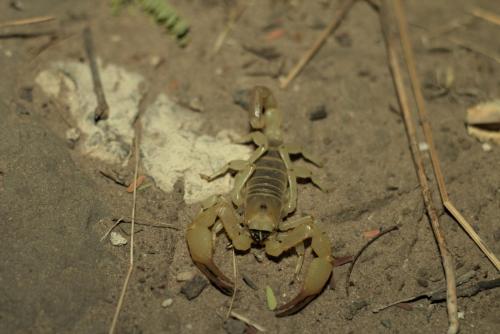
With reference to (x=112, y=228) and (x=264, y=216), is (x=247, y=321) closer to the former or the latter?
(x=264, y=216)

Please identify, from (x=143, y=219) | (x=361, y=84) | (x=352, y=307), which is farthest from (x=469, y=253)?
(x=143, y=219)

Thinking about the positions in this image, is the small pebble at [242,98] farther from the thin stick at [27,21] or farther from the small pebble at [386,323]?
the small pebble at [386,323]

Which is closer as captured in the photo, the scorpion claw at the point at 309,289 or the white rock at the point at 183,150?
the scorpion claw at the point at 309,289

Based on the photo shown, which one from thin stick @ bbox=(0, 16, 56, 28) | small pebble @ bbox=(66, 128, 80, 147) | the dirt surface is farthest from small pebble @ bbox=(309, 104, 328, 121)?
thin stick @ bbox=(0, 16, 56, 28)

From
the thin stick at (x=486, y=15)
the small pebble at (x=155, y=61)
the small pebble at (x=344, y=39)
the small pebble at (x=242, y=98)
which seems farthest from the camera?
the thin stick at (x=486, y=15)

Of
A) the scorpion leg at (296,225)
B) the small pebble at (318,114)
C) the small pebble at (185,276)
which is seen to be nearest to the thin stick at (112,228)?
the small pebble at (185,276)

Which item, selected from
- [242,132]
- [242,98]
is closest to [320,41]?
[242,98]
